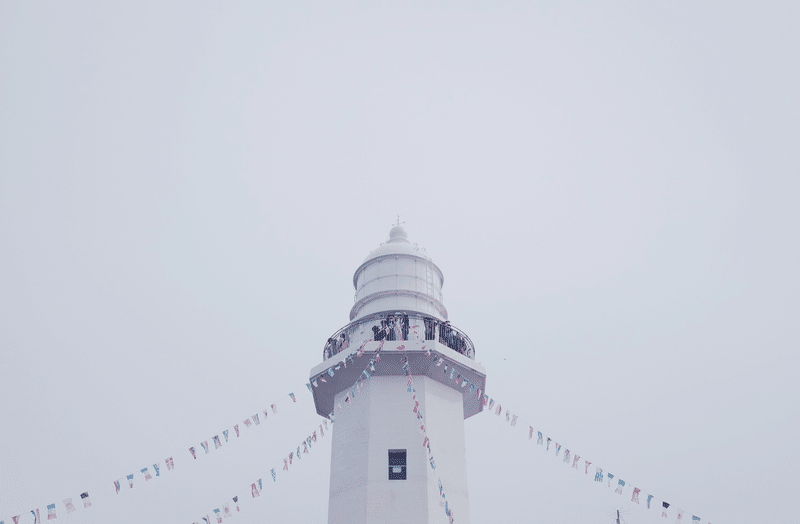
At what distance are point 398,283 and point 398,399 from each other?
4.34 m

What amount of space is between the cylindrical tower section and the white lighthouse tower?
39mm

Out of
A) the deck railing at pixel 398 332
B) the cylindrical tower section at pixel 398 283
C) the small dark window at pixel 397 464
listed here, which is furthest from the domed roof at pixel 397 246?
the small dark window at pixel 397 464

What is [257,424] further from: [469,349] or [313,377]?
[469,349]

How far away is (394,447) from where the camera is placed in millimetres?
18719

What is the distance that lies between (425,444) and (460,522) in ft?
7.86

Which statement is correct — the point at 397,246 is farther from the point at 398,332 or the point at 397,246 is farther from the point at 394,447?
the point at 394,447

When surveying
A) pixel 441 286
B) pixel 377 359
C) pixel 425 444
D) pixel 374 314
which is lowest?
pixel 425 444

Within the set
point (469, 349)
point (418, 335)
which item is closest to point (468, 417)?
point (469, 349)

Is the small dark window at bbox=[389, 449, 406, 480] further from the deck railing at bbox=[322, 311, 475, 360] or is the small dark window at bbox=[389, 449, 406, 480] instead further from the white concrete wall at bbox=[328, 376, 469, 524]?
the deck railing at bbox=[322, 311, 475, 360]

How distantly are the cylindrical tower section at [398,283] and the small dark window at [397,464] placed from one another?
4.71m

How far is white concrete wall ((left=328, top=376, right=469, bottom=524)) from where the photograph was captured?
17.8 metres

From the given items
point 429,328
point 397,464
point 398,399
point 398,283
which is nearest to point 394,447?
point 397,464

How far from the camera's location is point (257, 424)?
2009 centimetres

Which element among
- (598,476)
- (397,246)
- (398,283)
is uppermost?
(397,246)
